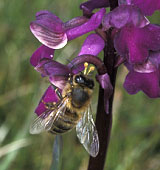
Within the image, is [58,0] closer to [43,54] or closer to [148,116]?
[148,116]

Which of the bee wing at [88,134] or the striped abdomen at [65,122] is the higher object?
the striped abdomen at [65,122]

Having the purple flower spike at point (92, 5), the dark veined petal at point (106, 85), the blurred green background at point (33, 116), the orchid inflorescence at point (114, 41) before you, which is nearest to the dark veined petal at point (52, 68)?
the orchid inflorescence at point (114, 41)

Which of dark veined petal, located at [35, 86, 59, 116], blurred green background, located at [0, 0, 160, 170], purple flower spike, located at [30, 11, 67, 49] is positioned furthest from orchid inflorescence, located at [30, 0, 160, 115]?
blurred green background, located at [0, 0, 160, 170]

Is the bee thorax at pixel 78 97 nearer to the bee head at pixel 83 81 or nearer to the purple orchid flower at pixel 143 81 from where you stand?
the bee head at pixel 83 81

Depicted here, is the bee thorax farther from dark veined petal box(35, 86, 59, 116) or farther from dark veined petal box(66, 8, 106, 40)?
dark veined petal box(66, 8, 106, 40)

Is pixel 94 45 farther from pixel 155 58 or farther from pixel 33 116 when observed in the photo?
pixel 33 116

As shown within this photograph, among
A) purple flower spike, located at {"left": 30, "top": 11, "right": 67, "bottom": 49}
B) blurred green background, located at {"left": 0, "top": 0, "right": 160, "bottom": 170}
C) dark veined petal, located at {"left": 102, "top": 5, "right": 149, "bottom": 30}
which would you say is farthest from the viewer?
blurred green background, located at {"left": 0, "top": 0, "right": 160, "bottom": 170}
